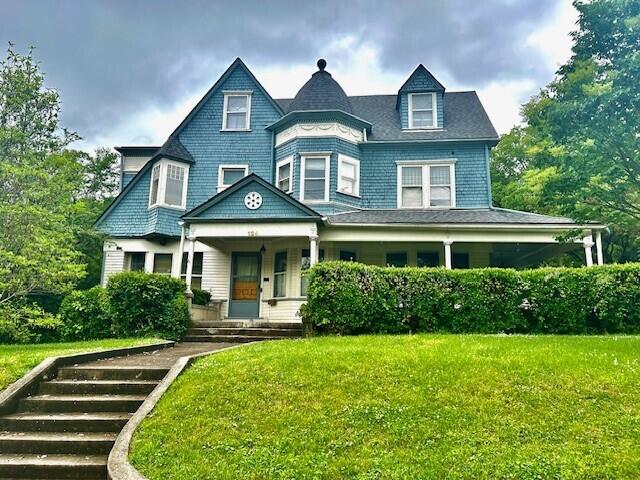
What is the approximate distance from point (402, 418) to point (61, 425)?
416 centimetres

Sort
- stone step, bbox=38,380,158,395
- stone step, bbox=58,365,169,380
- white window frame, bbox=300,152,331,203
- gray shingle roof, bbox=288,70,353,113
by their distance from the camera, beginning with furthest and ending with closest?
gray shingle roof, bbox=288,70,353,113 < white window frame, bbox=300,152,331,203 < stone step, bbox=58,365,169,380 < stone step, bbox=38,380,158,395

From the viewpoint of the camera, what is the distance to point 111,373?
707 cm

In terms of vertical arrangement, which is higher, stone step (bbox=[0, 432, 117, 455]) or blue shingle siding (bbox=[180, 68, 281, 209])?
blue shingle siding (bbox=[180, 68, 281, 209])

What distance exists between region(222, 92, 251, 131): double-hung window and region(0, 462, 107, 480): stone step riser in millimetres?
14251

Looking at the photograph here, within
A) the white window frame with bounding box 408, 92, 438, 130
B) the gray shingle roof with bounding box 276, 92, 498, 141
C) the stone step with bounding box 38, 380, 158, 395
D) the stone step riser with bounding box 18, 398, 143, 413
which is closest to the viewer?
the stone step riser with bounding box 18, 398, 143, 413

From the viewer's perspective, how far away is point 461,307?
10.5 m

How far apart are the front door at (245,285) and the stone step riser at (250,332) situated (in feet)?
9.51

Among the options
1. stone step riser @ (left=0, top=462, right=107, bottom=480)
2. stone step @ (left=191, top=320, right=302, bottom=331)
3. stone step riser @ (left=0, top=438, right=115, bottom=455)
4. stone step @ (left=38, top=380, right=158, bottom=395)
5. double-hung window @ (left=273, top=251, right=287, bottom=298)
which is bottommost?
stone step riser @ (left=0, top=462, right=107, bottom=480)

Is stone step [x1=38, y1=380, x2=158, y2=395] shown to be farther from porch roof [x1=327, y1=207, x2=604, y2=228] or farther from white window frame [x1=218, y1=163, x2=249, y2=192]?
white window frame [x1=218, y1=163, x2=249, y2=192]

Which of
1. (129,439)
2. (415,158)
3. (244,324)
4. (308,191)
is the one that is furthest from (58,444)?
(415,158)

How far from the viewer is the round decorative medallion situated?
13.7m

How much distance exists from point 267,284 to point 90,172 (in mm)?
15183

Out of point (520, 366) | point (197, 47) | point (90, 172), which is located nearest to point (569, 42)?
point (520, 366)

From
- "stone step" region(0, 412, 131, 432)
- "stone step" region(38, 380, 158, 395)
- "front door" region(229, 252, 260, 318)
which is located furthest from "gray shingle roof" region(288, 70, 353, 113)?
"stone step" region(0, 412, 131, 432)
